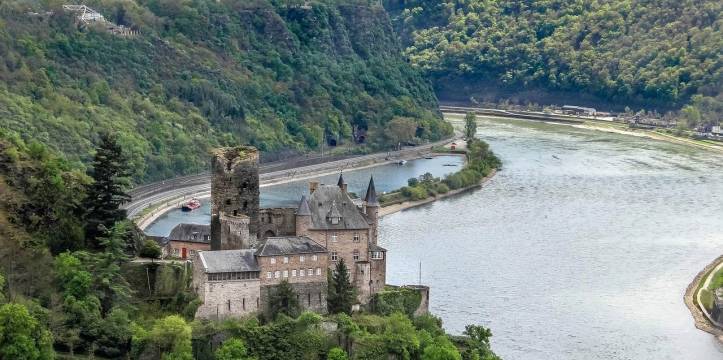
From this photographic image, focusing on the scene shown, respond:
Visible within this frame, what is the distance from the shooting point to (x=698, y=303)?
93.4 meters

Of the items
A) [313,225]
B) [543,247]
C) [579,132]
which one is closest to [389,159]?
[579,132]

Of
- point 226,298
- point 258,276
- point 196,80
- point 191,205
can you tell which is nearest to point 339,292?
point 258,276

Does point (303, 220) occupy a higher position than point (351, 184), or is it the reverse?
point (303, 220)

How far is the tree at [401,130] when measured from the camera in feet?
553

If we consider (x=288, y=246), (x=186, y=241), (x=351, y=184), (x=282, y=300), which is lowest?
(x=282, y=300)

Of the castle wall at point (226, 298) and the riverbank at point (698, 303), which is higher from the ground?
the castle wall at point (226, 298)

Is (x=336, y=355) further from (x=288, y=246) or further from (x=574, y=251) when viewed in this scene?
(x=574, y=251)

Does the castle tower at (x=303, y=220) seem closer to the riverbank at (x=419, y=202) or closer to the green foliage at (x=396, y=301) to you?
the green foliage at (x=396, y=301)

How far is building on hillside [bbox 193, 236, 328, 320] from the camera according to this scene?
66.5m

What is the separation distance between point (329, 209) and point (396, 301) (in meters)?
5.66

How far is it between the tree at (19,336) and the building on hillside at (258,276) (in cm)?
726

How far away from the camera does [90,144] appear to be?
12425 cm

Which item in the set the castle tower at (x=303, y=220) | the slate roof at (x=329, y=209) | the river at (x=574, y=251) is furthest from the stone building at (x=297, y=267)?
the river at (x=574, y=251)

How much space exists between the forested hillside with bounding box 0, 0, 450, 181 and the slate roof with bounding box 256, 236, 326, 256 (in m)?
50.1
